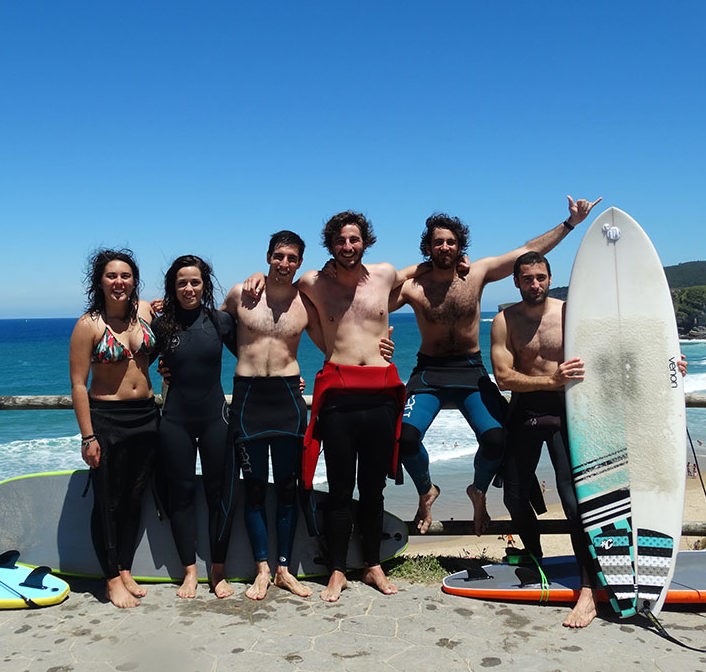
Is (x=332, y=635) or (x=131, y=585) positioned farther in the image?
(x=131, y=585)

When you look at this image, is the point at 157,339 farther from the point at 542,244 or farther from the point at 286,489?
the point at 542,244

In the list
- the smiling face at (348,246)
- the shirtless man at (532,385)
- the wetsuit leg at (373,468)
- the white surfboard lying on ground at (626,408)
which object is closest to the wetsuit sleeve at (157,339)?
the smiling face at (348,246)

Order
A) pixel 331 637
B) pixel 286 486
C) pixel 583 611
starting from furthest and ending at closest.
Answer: pixel 286 486 → pixel 583 611 → pixel 331 637

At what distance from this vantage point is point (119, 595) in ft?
11.5

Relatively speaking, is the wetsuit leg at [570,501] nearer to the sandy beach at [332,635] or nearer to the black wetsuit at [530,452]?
the black wetsuit at [530,452]

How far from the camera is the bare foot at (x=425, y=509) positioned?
3982 millimetres

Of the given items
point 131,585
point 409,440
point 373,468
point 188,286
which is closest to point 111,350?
point 188,286

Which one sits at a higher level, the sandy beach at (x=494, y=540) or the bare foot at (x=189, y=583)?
the bare foot at (x=189, y=583)

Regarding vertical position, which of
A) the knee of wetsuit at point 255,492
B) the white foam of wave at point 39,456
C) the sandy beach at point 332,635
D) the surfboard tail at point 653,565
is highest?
the knee of wetsuit at point 255,492

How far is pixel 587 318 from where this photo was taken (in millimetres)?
3746

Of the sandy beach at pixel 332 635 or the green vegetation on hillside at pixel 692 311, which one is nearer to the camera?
the sandy beach at pixel 332 635

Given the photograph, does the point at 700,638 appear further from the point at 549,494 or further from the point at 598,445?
the point at 549,494

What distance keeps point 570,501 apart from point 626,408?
25.2 inches

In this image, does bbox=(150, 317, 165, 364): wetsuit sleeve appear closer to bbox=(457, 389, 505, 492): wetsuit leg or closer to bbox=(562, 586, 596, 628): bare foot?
bbox=(457, 389, 505, 492): wetsuit leg
